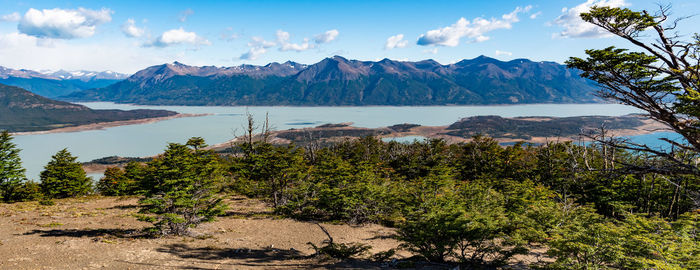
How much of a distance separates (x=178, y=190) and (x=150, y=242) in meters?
3.26

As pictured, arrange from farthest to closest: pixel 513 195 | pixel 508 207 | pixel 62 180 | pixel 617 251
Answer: pixel 62 180
pixel 513 195
pixel 508 207
pixel 617 251

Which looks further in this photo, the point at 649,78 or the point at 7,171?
the point at 7,171

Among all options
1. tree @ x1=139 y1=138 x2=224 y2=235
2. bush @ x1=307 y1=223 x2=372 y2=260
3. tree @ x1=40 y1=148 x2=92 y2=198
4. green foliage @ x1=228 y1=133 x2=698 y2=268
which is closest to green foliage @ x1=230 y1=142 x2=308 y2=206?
green foliage @ x1=228 y1=133 x2=698 y2=268

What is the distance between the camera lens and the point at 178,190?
17609 mm

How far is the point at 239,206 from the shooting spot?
1174 inches

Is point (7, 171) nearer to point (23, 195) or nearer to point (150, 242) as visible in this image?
point (23, 195)

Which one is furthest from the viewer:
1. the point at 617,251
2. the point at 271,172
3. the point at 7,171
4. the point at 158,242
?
the point at 7,171

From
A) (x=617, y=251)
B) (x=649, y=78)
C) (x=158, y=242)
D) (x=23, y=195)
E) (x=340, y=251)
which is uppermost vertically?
(x=649, y=78)

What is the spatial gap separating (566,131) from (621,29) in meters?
225

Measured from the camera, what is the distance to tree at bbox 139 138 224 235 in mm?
17156

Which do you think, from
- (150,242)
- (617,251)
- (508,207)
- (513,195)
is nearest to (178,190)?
(150,242)

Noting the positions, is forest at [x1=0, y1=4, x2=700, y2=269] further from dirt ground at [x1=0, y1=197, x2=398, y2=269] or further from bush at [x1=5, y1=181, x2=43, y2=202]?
dirt ground at [x1=0, y1=197, x2=398, y2=269]

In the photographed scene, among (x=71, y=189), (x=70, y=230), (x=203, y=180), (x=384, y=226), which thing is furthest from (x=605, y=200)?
(x=71, y=189)

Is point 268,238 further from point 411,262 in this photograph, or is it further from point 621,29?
point 621,29
